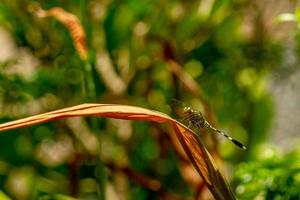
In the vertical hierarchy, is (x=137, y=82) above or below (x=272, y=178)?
above

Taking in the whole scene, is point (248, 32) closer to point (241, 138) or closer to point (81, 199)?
point (241, 138)

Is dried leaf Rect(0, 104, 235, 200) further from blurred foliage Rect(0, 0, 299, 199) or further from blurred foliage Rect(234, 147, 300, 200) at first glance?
blurred foliage Rect(0, 0, 299, 199)

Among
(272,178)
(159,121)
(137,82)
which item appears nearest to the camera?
(159,121)

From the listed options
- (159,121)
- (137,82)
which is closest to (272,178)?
(159,121)

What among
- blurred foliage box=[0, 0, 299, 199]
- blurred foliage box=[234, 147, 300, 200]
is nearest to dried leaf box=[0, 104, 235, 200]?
blurred foliage box=[234, 147, 300, 200]

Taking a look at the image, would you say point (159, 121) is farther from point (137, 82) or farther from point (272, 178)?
point (137, 82)

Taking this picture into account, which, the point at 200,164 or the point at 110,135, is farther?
the point at 110,135

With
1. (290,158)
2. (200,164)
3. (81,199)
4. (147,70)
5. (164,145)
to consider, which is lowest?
(200,164)

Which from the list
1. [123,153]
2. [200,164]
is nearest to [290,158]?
[200,164]
